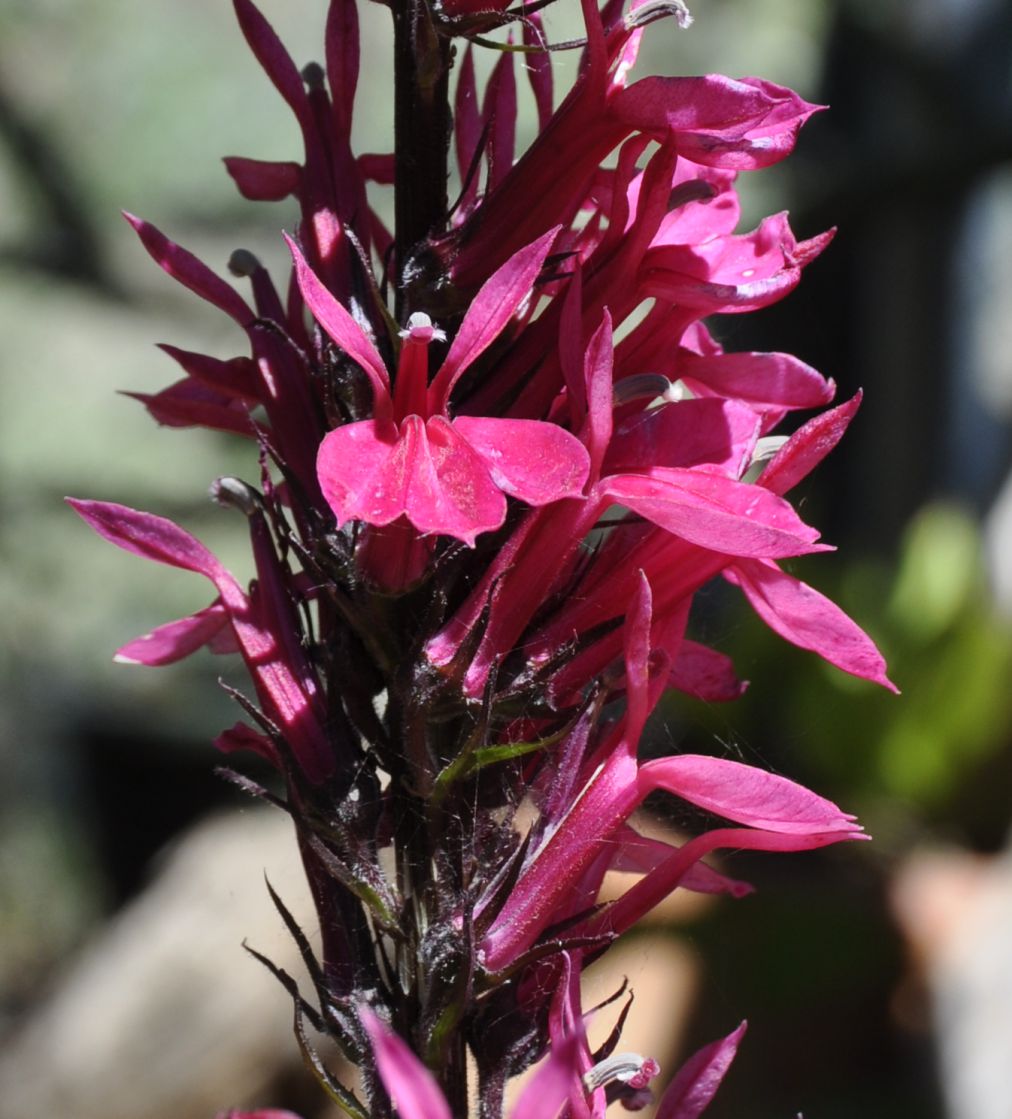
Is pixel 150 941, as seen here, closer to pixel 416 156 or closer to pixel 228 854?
pixel 228 854

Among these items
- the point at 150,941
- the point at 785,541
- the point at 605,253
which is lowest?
the point at 150,941

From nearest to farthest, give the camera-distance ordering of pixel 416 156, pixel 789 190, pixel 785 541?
pixel 785 541
pixel 416 156
pixel 789 190

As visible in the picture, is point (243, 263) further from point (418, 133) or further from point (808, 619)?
point (808, 619)

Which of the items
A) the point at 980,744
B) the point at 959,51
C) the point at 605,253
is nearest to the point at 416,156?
the point at 605,253

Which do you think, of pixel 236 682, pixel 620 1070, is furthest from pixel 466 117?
pixel 236 682

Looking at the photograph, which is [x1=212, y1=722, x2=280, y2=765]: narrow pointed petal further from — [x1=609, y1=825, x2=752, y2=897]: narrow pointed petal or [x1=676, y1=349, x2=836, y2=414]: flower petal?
[x1=676, y1=349, x2=836, y2=414]: flower petal

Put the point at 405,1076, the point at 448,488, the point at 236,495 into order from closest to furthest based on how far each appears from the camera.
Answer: the point at 405,1076, the point at 448,488, the point at 236,495

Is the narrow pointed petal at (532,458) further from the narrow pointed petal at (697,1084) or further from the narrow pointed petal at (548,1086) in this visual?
the narrow pointed petal at (697,1084)
